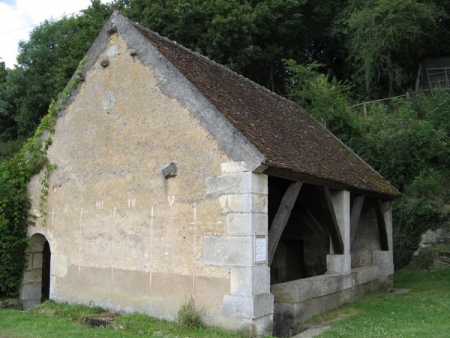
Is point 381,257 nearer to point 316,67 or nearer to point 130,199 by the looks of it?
point 130,199

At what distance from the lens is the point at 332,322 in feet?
27.3

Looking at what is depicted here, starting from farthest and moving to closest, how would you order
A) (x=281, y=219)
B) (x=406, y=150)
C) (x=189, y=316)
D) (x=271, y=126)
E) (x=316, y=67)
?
(x=316, y=67) < (x=406, y=150) < (x=271, y=126) < (x=281, y=219) < (x=189, y=316)

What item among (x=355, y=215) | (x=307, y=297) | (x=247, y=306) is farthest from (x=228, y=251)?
(x=355, y=215)

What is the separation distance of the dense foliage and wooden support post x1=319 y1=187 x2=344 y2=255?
19.1ft

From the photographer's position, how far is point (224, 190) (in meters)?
7.40

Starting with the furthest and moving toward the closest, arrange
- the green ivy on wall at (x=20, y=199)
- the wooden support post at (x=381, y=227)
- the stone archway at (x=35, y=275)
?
the wooden support post at (x=381, y=227) → the stone archway at (x=35, y=275) → the green ivy on wall at (x=20, y=199)

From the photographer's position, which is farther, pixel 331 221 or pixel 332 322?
pixel 331 221

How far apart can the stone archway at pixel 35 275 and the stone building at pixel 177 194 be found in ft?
0.08

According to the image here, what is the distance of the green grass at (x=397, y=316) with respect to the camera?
7.35m

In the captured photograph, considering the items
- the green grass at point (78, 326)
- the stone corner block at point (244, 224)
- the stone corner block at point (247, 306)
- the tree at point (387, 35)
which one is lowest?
the green grass at point (78, 326)

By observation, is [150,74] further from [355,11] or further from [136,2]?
[355,11]

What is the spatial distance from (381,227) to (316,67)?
1111 centimetres

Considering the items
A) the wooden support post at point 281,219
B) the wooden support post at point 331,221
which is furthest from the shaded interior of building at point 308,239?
the wooden support post at point 281,219

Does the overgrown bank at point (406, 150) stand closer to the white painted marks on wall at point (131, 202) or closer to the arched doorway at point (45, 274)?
the white painted marks on wall at point (131, 202)
